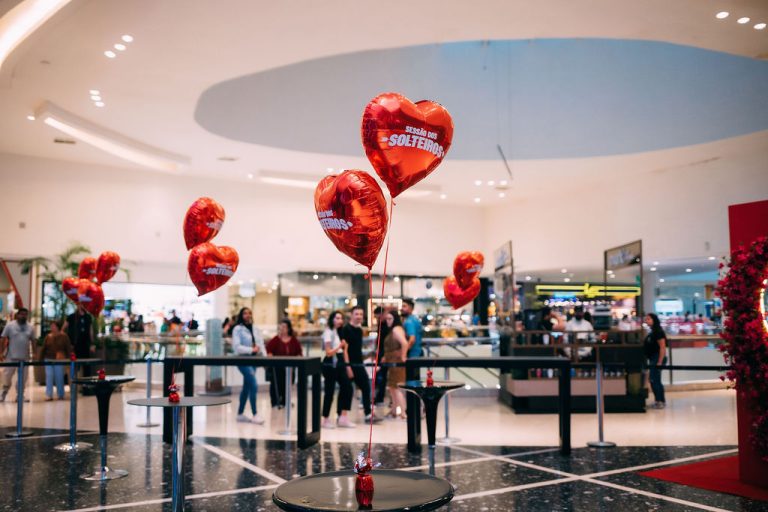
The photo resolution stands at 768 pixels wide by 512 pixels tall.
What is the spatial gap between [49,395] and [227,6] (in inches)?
315

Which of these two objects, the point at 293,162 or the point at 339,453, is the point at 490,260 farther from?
the point at 339,453

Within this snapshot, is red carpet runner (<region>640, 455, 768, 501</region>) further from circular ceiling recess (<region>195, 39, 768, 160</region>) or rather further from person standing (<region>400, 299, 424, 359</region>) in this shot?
circular ceiling recess (<region>195, 39, 768, 160</region>)

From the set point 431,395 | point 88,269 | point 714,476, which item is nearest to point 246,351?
point 88,269

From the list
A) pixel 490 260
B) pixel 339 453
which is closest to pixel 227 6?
pixel 339 453

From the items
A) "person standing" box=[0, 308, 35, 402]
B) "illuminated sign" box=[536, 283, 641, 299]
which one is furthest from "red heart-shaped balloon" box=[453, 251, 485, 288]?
"illuminated sign" box=[536, 283, 641, 299]

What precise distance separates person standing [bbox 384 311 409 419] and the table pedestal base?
13.0 feet

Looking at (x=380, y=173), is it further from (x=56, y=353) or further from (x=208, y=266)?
(x=56, y=353)

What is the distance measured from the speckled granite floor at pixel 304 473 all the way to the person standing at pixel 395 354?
215 cm

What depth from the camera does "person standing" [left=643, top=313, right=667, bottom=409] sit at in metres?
11.3

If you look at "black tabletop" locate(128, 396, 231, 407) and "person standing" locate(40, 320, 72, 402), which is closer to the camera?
"black tabletop" locate(128, 396, 231, 407)

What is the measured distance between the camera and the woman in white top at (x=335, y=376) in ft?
30.7

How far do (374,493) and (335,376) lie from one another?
6606mm

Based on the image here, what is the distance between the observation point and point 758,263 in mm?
5629

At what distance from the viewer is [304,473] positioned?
645 centimetres
